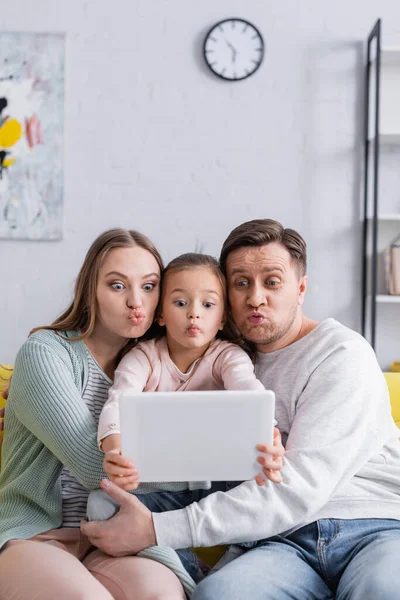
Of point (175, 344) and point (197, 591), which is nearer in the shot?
point (197, 591)

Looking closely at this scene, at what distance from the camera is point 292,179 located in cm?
365

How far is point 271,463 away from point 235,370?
0.31m

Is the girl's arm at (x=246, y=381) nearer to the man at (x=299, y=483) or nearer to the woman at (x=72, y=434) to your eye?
the man at (x=299, y=483)

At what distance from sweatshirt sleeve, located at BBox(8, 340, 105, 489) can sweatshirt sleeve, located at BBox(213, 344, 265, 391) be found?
0.31 meters

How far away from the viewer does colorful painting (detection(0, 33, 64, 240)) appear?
358 centimetres

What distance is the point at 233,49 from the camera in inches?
142

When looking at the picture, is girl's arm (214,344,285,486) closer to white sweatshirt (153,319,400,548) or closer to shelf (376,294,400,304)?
white sweatshirt (153,319,400,548)

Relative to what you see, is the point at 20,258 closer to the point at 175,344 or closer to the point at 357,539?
the point at 175,344

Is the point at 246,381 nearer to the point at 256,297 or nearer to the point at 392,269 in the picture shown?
the point at 256,297

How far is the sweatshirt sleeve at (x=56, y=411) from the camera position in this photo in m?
1.52

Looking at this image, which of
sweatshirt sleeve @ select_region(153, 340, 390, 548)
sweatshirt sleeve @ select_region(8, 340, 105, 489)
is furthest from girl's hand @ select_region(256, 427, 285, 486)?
sweatshirt sleeve @ select_region(8, 340, 105, 489)

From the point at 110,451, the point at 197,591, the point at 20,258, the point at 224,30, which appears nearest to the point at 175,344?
the point at 110,451

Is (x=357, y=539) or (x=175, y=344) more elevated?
(x=175, y=344)

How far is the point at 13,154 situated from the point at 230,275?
2123mm
